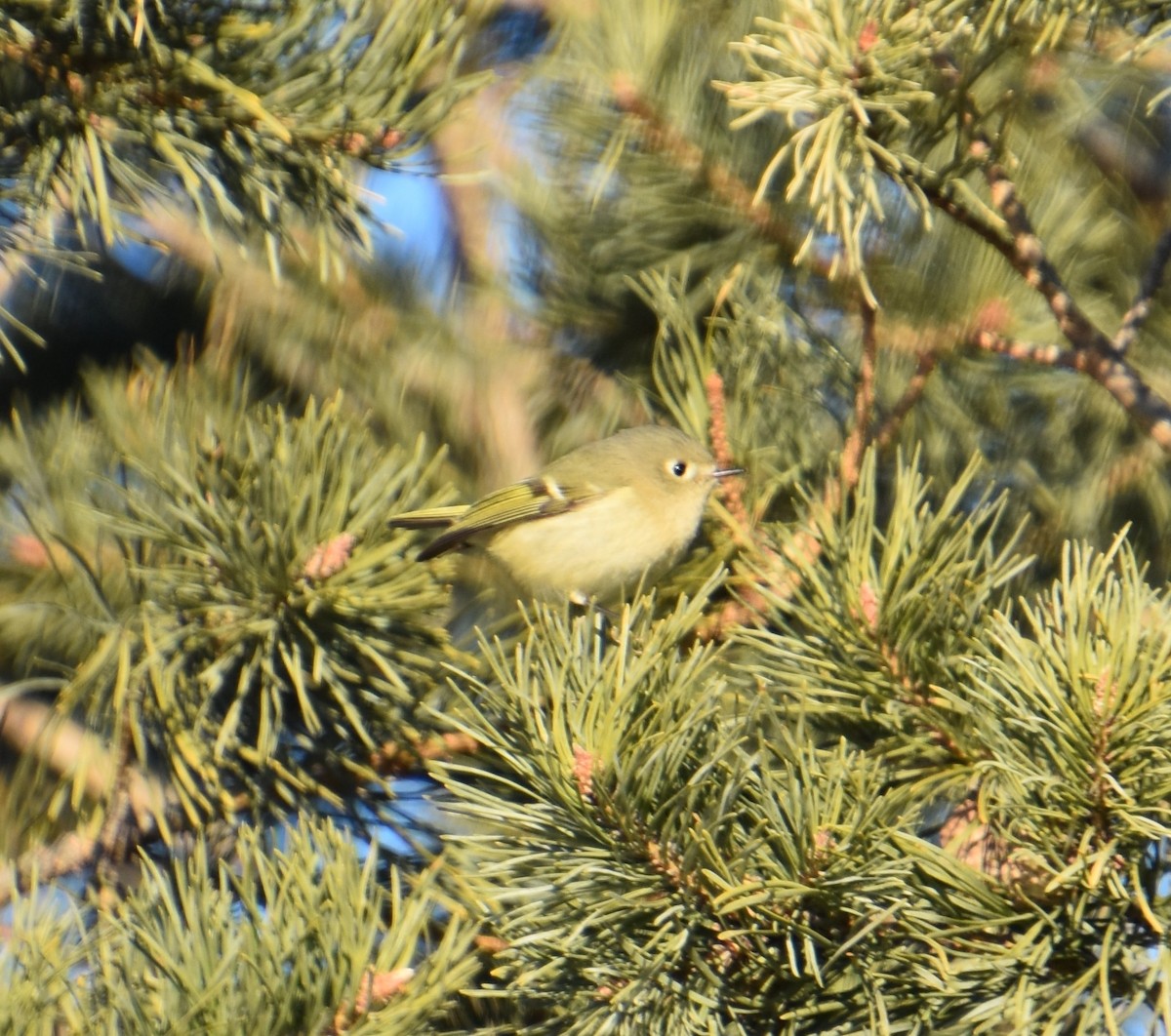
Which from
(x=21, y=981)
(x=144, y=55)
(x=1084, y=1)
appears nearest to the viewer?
(x=21, y=981)

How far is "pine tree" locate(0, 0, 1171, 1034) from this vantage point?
109cm

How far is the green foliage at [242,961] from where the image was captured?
1.07 metres

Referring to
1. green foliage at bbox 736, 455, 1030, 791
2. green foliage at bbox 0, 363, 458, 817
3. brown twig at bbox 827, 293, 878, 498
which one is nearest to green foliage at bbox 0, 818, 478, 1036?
green foliage at bbox 0, 363, 458, 817

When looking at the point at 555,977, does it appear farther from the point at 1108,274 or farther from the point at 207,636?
the point at 1108,274

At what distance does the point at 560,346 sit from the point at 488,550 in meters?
0.43

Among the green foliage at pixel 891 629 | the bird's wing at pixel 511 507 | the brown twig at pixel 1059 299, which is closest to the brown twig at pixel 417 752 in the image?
the bird's wing at pixel 511 507

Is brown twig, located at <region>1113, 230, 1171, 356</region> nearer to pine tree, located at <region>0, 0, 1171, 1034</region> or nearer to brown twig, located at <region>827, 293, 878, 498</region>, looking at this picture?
pine tree, located at <region>0, 0, 1171, 1034</region>

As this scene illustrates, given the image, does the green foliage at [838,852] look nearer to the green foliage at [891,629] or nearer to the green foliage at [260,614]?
the green foliage at [891,629]

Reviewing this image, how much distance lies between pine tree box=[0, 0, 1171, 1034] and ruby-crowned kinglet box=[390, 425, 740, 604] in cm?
11

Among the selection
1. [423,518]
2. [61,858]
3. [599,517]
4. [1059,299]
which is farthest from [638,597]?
[599,517]

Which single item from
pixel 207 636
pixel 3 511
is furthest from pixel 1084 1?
pixel 3 511

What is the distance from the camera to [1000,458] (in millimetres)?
1903

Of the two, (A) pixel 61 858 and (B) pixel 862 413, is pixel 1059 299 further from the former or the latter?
(A) pixel 61 858

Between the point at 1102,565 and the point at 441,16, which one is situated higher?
the point at 441,16
